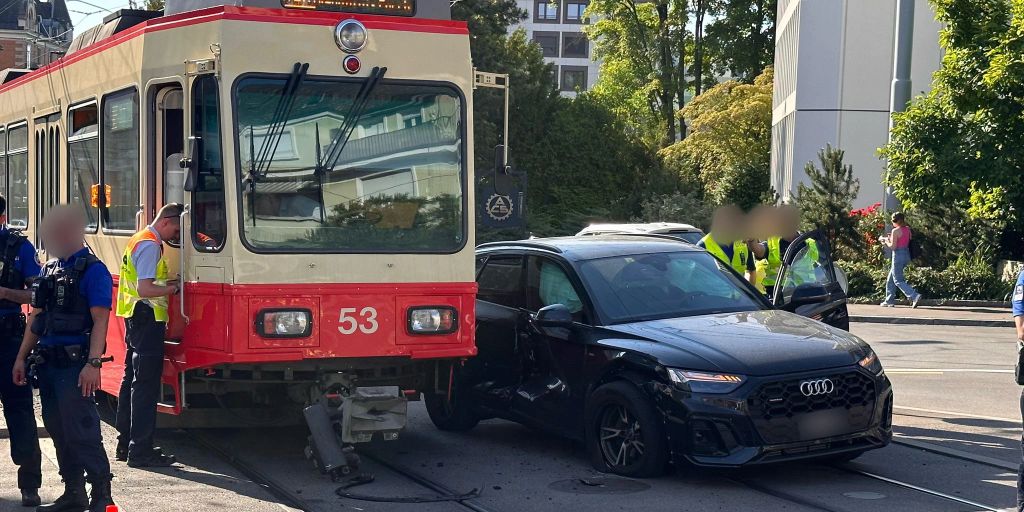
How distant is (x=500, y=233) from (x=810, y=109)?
39.7 feet

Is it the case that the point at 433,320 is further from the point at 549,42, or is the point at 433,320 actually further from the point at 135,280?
the point at 549,42

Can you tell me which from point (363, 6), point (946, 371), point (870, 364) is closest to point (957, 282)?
point (946, 371)

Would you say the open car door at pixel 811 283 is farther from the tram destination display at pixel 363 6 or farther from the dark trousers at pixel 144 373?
the dark trousers at pixel 144 373

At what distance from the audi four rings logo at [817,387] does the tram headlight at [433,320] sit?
237 cm

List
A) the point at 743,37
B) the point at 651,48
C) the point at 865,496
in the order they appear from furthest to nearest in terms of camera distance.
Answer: the point at 651,48, the point at 743,37, the point at 865,496

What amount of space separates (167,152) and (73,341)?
7.66 ft

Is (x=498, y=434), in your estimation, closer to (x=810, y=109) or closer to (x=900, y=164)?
(x=900, y=164)

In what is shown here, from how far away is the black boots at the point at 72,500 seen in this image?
7.50 metres

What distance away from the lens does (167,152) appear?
9.28 m

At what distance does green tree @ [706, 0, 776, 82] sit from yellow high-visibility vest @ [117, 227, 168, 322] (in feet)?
179

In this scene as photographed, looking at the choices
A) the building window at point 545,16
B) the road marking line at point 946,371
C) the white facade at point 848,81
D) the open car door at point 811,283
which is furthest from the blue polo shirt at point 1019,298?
the building window at point 545,16

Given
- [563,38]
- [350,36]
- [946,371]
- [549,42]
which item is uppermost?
[563,38]

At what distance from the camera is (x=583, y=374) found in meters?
9.16

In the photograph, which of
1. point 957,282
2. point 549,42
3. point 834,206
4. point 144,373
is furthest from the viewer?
point 549,42
